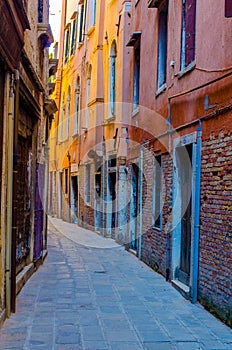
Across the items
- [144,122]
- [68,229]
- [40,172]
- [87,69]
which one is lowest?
[68,229]

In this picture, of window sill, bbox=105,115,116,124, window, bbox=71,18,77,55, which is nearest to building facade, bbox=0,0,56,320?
window sill, bbox=105,115,116,124

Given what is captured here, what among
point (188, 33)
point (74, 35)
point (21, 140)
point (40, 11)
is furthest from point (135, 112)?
point (74, 35)

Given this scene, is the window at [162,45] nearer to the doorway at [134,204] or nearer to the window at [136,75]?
the window at [136,75]

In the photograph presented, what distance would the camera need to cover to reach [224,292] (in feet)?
21.4

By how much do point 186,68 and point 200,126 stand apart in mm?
1206

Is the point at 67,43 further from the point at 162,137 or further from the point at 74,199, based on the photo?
the point at 162,137

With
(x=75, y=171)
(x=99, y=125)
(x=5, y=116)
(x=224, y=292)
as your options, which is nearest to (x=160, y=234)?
(x=224, y=292)

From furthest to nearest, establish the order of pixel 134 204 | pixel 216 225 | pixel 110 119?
1. pixel 110 119
2. pixel 134 204
3. pixel 216 225

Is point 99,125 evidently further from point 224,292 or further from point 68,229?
A: point 224,292

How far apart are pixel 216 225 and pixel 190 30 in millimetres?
3163

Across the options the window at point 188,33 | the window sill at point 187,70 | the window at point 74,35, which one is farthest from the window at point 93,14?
the window sill at point 187,70

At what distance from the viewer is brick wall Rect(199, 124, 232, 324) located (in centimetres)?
650

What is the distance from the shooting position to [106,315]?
6.83m

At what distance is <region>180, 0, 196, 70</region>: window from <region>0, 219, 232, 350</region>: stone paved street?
3.45m
